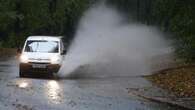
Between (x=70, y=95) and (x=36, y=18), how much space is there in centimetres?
5013

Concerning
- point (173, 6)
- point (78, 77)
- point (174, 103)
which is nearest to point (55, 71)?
point (78, 77)

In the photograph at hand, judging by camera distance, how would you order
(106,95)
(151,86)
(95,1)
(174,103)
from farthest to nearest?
1. (95,1)
2. (151,86)
3. (106,95)
4. (174,103)

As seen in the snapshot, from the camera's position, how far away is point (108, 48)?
54.0 metres

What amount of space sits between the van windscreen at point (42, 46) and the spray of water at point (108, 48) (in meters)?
1.21

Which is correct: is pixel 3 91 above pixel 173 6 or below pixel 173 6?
below

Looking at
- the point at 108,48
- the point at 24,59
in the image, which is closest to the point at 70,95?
the point at 24,59

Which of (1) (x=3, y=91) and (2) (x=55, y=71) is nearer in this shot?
(1) (x=3, y=91)

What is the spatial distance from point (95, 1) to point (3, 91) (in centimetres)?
6699

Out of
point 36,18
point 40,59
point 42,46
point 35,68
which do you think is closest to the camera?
point 35,68

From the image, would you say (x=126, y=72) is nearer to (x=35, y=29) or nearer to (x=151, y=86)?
(x=151, y=86)

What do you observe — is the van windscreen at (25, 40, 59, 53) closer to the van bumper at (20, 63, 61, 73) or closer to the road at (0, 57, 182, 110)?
the van bumper at (20, 63, 61, 73)

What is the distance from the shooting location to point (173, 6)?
2664 cm

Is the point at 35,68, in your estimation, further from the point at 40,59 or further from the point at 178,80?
the point at 178,80

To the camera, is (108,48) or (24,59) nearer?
(24,59)
